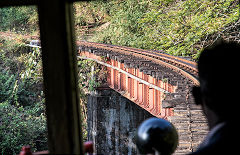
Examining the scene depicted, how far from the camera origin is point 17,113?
15000mm

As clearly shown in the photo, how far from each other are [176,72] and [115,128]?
4.42 metres

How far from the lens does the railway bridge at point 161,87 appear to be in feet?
17.6

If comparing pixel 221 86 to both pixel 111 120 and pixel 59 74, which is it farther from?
pixel 111 120

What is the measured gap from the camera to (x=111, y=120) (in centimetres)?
1235

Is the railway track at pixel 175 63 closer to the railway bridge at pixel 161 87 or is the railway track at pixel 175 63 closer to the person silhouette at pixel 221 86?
the railway bridge at pixel 161 87

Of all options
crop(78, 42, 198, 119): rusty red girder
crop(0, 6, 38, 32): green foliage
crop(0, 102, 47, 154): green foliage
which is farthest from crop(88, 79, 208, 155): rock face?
crop(0, 6, 38, 32): green foliage

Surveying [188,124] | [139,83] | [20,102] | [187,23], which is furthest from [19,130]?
[188,124]

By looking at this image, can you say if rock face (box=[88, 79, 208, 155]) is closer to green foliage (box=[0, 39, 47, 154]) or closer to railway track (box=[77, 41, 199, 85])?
railway track (box=[77, 41, 199, 85])

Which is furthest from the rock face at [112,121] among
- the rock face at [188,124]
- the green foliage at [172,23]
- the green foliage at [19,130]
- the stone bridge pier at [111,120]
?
the rock face at [188,124]

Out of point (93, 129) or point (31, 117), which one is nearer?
point (93, 129)

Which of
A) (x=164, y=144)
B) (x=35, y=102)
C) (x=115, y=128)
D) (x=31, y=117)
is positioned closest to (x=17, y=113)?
(x=31, y=117)

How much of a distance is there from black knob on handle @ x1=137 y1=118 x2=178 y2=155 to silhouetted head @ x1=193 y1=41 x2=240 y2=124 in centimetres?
40

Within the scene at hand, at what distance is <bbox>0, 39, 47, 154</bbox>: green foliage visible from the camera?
13.6m

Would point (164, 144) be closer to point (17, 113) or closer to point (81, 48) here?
point (81, 48)
